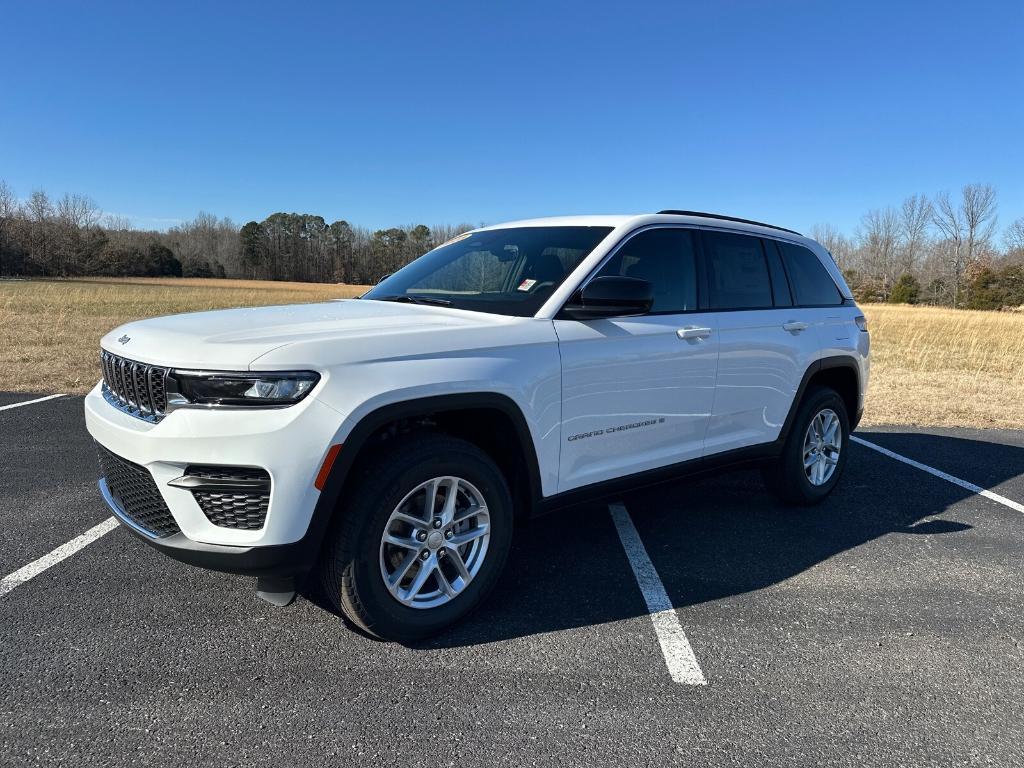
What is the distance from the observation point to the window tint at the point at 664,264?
11.9 feet

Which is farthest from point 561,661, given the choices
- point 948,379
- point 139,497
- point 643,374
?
point 948,379

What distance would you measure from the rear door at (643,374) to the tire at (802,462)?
1.04m

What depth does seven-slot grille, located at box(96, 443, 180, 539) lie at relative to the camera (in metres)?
2.62

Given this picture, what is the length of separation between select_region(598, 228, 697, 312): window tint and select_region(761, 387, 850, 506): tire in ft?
4.53

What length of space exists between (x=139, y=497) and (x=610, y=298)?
2.18 metres

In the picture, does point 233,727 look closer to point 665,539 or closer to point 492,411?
point 492,411

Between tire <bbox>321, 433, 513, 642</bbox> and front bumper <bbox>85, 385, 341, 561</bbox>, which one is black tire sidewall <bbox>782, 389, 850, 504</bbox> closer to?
tire <bbox>321, 433, 513, 642</bbox>

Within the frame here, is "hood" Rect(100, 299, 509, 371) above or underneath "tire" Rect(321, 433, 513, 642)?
above

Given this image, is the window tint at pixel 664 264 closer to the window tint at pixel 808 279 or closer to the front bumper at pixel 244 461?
the window tint at pixel 808 279

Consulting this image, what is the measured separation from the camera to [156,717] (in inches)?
92.9

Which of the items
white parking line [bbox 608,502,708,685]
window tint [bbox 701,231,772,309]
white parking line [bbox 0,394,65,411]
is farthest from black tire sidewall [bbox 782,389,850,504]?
white parking line [bbox 0,394,65,411]

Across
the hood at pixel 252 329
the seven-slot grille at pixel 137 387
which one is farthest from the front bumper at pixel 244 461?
the hood at pixel 252 329

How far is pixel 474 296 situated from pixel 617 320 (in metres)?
0.77

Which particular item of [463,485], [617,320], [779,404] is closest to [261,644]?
[463,485]
